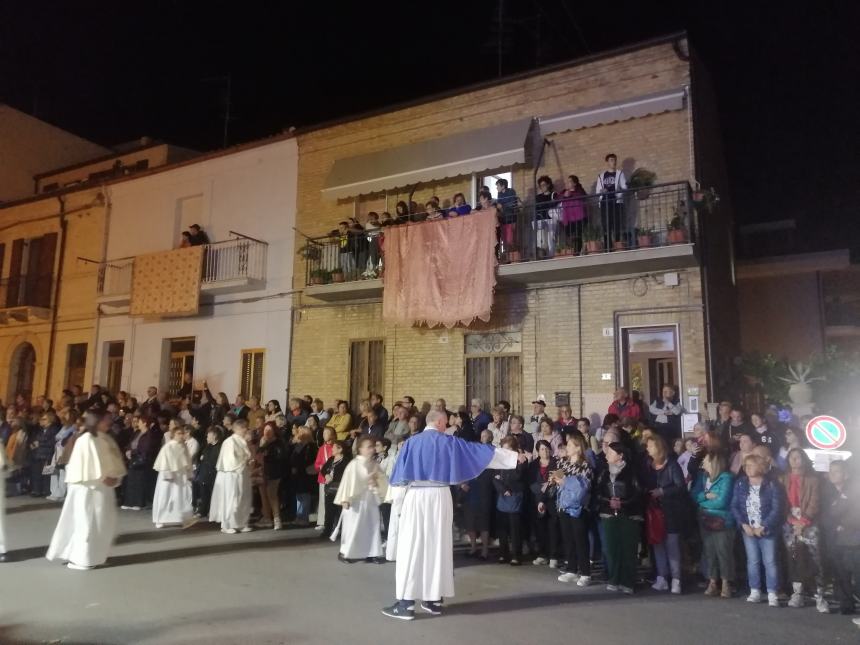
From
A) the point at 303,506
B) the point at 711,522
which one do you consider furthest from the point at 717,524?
the point at 303,506

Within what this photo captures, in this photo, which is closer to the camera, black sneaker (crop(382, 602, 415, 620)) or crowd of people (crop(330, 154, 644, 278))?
black sneaker (crop(382, 602, 415, 620))

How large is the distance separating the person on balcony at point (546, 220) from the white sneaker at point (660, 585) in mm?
6496

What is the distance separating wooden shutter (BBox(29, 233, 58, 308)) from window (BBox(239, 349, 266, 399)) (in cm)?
926

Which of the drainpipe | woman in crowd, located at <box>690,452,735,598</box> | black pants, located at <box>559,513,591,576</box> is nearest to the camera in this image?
woman in crowd, located at <box>690,452,735,598</box>

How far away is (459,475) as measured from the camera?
6.66 metres

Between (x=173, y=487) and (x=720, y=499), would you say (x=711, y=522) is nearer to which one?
(x=720, y=499)

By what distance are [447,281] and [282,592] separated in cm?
765

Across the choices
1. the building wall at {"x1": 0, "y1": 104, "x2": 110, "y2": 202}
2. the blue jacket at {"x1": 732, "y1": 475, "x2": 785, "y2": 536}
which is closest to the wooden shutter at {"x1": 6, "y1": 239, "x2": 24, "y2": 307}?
the building wall at {"x1": 0, "y1": 104, "x2": 110, "y2": 202}

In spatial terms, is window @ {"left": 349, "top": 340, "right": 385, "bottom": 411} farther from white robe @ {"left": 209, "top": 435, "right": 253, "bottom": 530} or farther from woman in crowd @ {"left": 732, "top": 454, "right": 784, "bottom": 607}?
woman in crowd @ {"left": 732, "top": 454, "right": 784, "bottom": 607}

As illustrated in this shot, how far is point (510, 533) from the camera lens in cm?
Result: 898

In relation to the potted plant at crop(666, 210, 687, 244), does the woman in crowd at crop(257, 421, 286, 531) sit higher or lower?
lower

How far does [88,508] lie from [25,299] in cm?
1710

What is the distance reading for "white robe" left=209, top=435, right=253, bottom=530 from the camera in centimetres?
1073

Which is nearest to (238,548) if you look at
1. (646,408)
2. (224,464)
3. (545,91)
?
(224,464)
